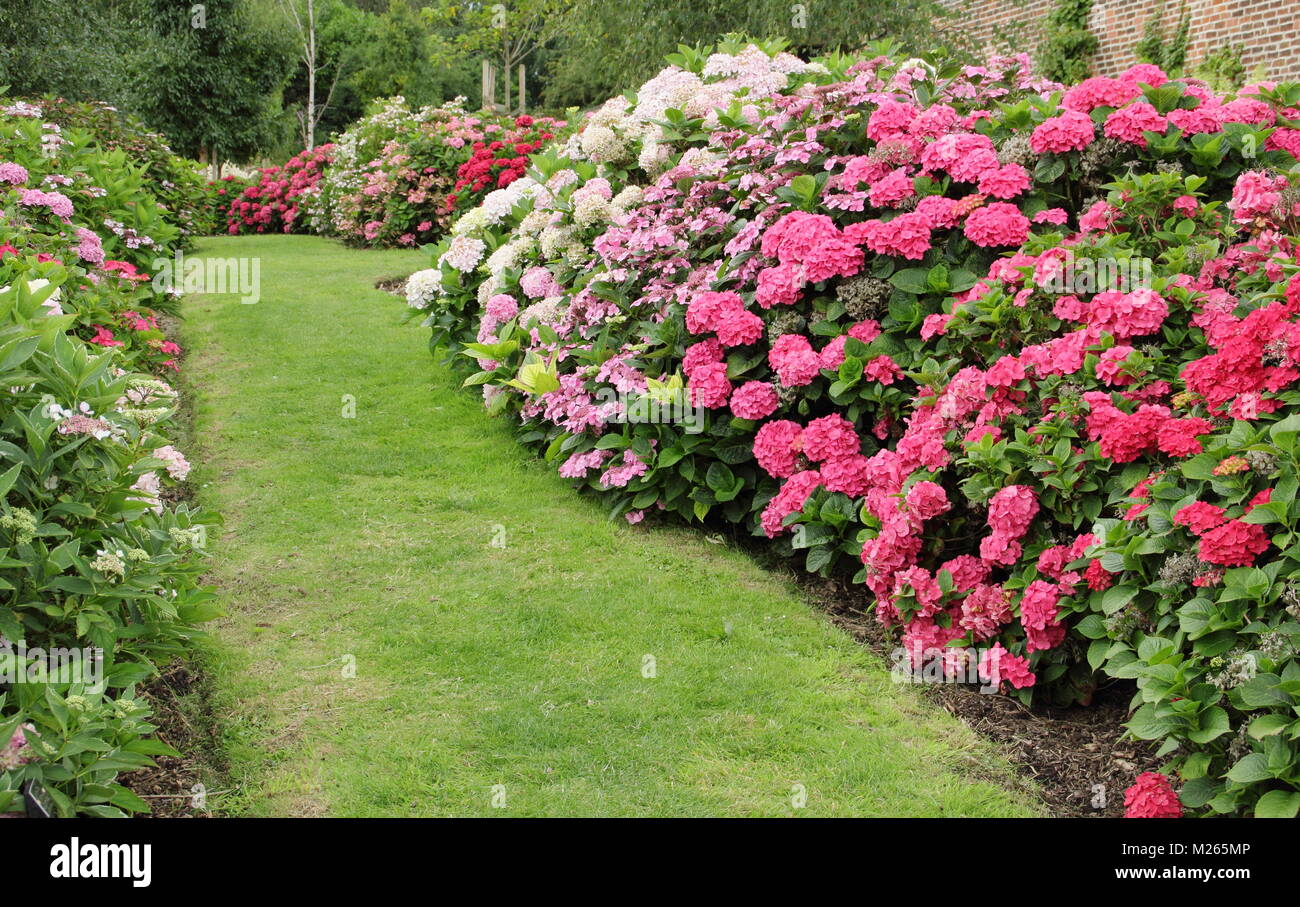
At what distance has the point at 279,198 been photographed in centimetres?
1752

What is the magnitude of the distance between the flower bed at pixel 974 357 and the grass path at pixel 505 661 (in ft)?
1.23

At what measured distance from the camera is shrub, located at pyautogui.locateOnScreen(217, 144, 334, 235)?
55.5ft

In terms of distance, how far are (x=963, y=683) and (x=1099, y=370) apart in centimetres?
A: 126

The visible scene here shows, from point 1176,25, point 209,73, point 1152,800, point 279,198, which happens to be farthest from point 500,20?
point 1152,800

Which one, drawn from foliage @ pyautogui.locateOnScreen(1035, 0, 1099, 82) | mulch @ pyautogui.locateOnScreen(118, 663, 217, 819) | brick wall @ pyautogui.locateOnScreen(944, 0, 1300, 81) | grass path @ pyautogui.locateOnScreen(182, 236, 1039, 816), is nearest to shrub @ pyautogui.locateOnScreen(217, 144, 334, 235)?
brick wall @ pyautogui.locateOnScreen(944, 0, 1300, 81)

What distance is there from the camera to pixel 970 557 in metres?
4.06

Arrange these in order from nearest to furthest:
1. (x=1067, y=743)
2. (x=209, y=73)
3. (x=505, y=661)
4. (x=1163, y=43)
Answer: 1. (x=1067, y=743)
2. (x=505, y=661)
3. (x=1163, y=43)
4. (x=209, y=73)

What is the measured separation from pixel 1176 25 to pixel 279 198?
13641 mm

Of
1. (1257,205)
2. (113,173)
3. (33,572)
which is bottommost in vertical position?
(33,572)

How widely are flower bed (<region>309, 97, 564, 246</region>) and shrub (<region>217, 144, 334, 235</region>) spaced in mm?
2391

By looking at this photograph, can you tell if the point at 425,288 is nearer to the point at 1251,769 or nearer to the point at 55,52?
the point at 1251,769

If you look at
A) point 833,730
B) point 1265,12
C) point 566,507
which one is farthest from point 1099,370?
point 1265,12

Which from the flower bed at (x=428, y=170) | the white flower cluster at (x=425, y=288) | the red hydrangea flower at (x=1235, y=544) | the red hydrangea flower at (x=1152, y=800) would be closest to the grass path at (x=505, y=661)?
the red hydrangea flower at (x=1152, y=800)
